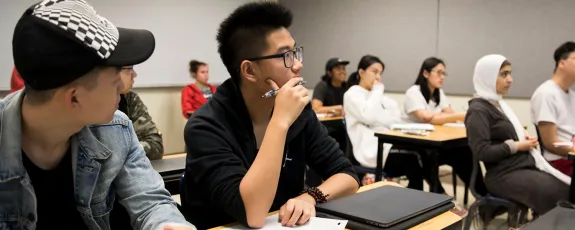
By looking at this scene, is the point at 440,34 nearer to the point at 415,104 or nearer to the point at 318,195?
the point at 415,104

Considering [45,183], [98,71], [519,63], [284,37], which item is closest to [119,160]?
[45,183]

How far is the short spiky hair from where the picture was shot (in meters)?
1.52

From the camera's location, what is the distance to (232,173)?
52.9 inches

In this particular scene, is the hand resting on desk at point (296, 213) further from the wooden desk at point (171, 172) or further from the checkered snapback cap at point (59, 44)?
the wooden desk at point (171, 172)

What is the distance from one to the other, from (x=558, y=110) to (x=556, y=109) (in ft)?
0.06

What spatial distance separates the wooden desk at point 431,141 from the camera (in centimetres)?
327

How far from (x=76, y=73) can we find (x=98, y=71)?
0.18 ft

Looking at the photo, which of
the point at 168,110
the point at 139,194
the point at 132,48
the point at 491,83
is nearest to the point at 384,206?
the point at 139,194

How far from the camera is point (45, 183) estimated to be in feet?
3.52

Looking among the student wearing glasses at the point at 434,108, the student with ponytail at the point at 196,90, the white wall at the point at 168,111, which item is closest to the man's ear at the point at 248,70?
the student wearing glasses at the point at 434,108

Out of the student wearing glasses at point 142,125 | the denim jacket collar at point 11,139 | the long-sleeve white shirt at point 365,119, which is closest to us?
the denim jacket collar at point 11,139

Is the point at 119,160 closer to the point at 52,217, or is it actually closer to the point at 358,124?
the point at 52,217

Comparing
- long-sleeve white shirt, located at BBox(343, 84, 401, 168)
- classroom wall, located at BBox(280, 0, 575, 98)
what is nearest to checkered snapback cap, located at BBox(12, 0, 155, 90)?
long-sleeve white shirt, located at BBox(343, 84, 401, 168)

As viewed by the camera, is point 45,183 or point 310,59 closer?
point 45,183
